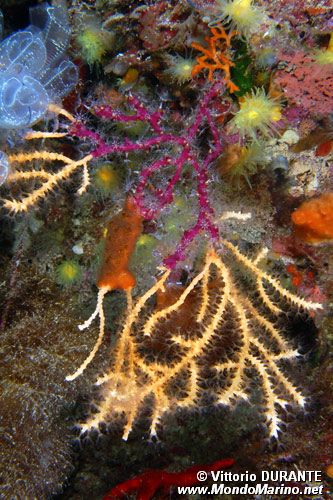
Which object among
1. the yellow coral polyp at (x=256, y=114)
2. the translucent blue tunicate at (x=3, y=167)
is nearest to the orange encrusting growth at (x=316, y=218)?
the yellow coral polyp at (x=256, y=114)

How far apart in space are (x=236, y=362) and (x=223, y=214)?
1020mm

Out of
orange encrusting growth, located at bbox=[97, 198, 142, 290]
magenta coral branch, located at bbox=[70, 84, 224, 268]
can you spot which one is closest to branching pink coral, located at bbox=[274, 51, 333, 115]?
magenta coral branch, located at bbox=[70, 84, 224, 268]

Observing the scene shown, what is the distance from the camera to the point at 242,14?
1995 millimetres

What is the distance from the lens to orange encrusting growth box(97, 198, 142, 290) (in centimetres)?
235

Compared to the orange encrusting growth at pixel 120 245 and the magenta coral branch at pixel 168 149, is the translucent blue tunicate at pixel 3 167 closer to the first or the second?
the magenta coral branch at pixel 168 149

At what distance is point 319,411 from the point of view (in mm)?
2713

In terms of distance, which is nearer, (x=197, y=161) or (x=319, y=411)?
(x=197, y=161)

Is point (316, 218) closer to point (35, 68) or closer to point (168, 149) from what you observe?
point (168, 149)

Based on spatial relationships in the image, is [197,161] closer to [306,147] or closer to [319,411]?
[306,147]

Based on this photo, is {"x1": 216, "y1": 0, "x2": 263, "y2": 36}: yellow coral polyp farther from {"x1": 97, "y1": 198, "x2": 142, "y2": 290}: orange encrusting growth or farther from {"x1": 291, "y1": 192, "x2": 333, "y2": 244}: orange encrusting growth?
{"x1": 97, "y1": 198, "x2": 142, "y2": 290}: orange encrusting growth

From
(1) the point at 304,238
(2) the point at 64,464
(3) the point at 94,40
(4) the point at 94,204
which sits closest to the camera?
(3) the point at 94,40

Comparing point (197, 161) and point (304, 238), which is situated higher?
point (197, 161)

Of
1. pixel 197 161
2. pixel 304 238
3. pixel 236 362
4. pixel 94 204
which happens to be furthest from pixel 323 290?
pixel 94 204

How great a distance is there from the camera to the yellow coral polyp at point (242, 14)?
6.52 ft
